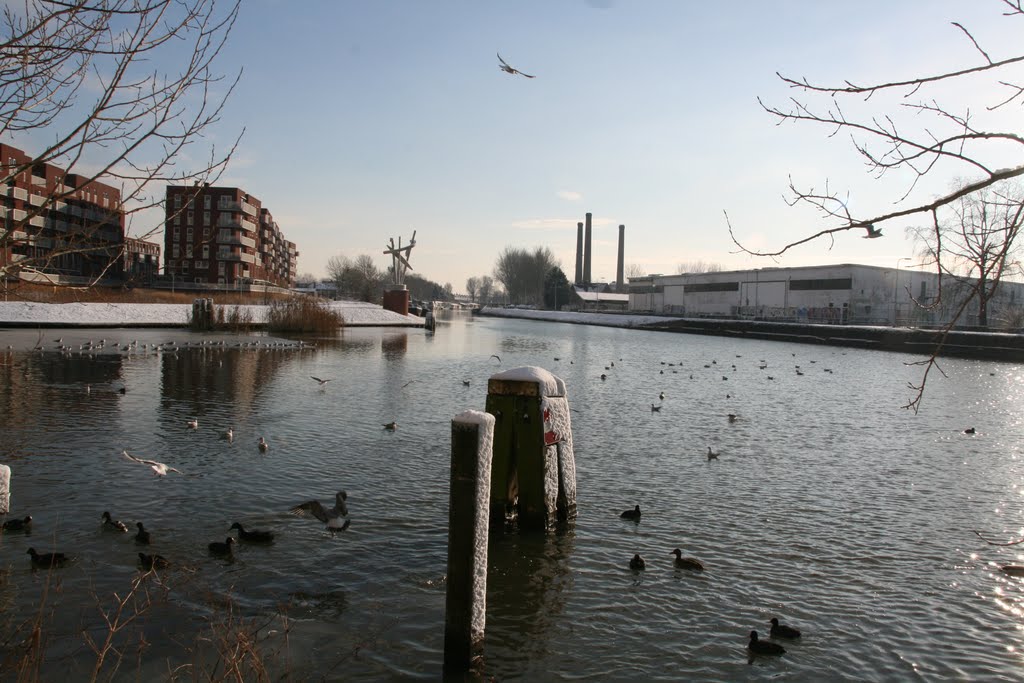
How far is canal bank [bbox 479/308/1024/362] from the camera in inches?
1700

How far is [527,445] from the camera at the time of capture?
320 inches

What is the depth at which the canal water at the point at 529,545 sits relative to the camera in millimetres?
5715

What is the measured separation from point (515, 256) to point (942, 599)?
161 meters

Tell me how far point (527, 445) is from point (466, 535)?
3048mm

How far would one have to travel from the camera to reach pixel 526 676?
5.42m

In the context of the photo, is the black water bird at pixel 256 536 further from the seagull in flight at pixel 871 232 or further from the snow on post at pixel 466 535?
the seagull in flight at pixel 871 232

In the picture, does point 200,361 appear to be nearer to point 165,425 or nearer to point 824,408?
point 165,425

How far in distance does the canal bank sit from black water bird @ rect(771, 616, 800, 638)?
20440mm

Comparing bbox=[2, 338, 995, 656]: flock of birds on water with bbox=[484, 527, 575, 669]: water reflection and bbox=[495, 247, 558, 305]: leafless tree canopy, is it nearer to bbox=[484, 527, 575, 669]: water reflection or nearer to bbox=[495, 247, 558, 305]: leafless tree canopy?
bbox=[484, 527, 575, 669]: water reflection

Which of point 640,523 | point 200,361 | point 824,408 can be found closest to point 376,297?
point 200,361

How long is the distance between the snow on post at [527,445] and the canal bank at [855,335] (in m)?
19.8

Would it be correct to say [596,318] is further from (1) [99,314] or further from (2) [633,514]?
(2) [633,514]

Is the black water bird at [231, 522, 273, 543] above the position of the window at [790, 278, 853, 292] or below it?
below

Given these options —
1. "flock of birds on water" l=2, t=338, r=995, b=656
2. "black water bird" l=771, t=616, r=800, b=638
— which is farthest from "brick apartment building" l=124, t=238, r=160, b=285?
"black water bird" l=771, t=616, r=800, b=638
